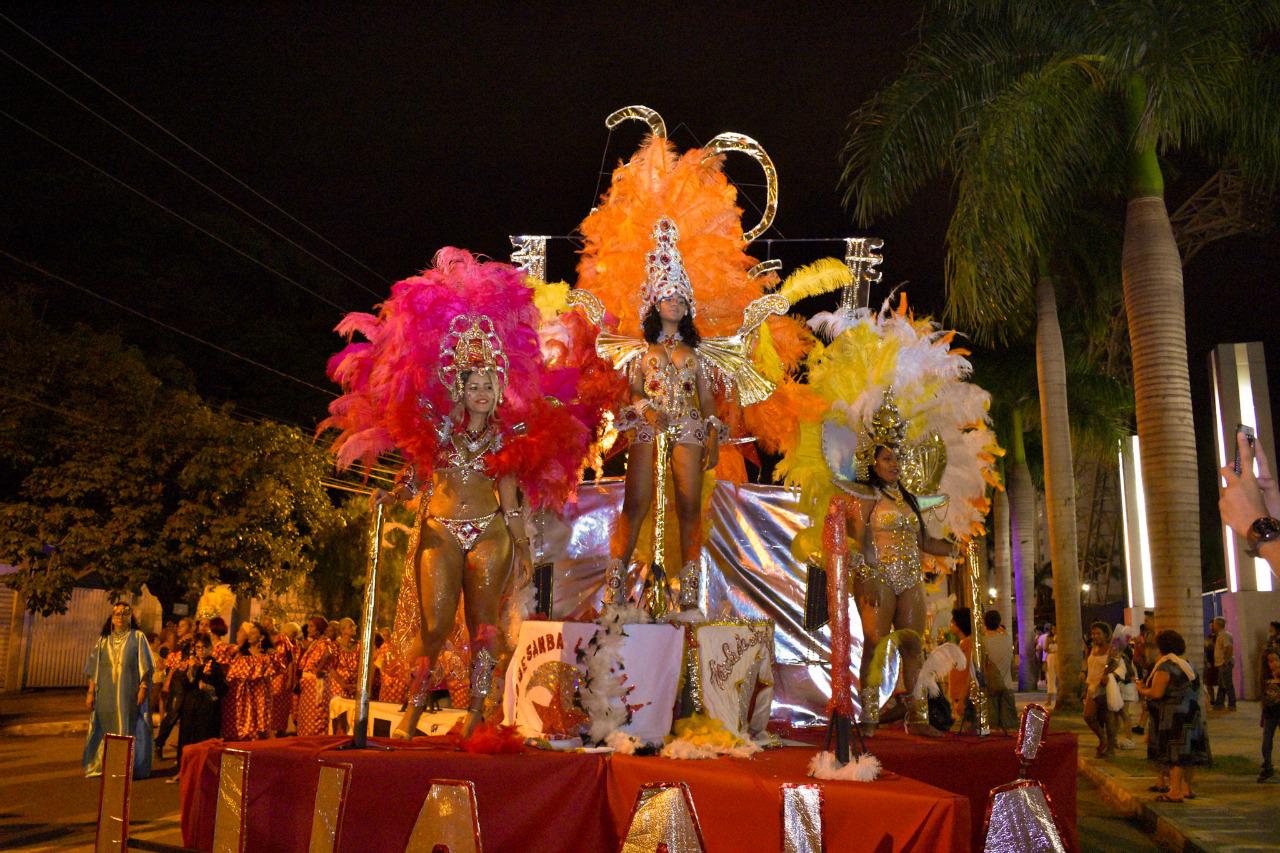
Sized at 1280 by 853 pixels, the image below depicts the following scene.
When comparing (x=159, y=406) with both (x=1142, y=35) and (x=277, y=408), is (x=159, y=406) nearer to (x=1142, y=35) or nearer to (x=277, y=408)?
(x=277, y=408)

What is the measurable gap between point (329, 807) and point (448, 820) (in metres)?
0.61

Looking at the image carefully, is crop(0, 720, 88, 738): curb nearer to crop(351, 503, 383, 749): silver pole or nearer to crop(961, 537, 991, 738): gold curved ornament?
crop(351, 503, 383, 749): silver pole

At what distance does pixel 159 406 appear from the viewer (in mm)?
18453

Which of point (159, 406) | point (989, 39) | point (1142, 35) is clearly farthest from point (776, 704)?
point (159, 406)

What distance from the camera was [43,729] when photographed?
16766mm

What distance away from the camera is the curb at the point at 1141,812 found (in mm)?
7539

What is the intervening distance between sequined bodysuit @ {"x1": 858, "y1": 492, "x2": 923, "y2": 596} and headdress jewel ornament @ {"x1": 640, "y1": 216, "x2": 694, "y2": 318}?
1697mm

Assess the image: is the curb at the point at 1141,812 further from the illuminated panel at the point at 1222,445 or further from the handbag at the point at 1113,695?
the illuminated panel at the point at 1222,445

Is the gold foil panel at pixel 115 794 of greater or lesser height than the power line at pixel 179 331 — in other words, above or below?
below

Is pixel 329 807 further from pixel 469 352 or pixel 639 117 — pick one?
pixel 639 117

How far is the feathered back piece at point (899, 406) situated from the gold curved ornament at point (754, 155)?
3.52 ft

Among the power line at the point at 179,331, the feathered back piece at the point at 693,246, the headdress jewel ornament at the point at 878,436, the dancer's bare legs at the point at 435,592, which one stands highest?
the power line at the point at 179,331

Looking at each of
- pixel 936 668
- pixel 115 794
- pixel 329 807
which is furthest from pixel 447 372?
pixel 936 668

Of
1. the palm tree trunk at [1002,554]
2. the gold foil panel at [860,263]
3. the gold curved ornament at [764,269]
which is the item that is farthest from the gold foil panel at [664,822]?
the palm tree trunk at [1002,554]
